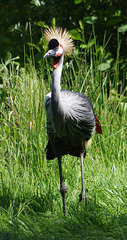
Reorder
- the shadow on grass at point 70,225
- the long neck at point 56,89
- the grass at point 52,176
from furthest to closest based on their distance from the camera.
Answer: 1. the long neck at point 56,89
2. the grass at point 52,176
3. the shadow on grass at point 70,225

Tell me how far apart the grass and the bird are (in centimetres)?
23

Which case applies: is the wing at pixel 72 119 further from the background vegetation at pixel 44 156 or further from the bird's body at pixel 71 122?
the background vegetation at pixel 44 156

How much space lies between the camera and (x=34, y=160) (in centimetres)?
451

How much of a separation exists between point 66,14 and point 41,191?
411 centimetres

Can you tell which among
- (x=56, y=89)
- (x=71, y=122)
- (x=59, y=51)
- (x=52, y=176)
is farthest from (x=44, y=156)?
(x=59, y=51)

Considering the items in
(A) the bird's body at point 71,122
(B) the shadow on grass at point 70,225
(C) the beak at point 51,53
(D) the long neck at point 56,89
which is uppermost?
(C) the beak at point 51,53

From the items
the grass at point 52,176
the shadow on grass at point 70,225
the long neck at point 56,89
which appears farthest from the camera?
the long neck at point 56,89

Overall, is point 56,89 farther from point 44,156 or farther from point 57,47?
point 44,156

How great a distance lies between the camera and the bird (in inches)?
137

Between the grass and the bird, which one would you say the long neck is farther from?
the grass

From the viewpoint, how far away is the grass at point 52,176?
3020 mm

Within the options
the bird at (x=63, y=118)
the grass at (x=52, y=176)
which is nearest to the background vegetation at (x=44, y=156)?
the grass at (x=52, y=176)

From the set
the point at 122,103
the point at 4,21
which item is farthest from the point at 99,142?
the point at 4,21

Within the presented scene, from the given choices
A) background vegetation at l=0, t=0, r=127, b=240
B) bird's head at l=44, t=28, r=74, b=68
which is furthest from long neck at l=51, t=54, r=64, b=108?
background vegetation at l=0, t=0, r=127, b=240
